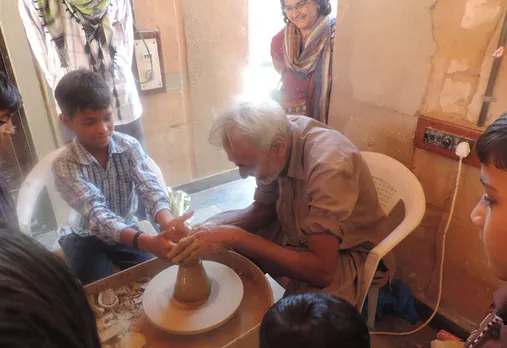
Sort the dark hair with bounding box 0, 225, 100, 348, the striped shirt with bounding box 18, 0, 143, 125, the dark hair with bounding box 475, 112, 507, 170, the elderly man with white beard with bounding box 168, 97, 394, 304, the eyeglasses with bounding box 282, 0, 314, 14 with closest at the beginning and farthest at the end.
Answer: the dark hair with bounding box 0, 225, 100, 348
the dark hair with bounding box 475, 112, 507, 170
the elderly man with white beard with bounding box 168, 97, 394, 304
the striped shirt with bounding box 18, 0, 143, 125
the eyeglasses with bounding box 282, 0, 314, 14

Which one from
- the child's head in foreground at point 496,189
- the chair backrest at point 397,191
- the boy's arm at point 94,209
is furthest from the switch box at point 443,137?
the boy's arm at point 94,209

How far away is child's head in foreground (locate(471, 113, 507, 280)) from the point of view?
0.83 m

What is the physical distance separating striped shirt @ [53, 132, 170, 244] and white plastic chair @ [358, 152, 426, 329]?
0.83 meters

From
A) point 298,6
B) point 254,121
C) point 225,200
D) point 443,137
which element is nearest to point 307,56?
point 298,6

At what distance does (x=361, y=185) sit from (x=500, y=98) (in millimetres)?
549

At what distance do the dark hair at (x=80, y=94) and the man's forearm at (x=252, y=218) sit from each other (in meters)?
0.66

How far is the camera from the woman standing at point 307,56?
2.20 m

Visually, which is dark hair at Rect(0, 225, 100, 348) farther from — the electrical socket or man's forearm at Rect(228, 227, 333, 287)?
the electrical socket

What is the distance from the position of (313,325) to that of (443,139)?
41.7 inches

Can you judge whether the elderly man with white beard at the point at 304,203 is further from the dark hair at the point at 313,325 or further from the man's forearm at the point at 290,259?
the dark hair at the point at 313,325

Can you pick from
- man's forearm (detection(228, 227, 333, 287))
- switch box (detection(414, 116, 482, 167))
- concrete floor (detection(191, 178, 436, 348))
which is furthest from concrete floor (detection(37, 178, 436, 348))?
switch box (detection(414, 116, 482, 167))

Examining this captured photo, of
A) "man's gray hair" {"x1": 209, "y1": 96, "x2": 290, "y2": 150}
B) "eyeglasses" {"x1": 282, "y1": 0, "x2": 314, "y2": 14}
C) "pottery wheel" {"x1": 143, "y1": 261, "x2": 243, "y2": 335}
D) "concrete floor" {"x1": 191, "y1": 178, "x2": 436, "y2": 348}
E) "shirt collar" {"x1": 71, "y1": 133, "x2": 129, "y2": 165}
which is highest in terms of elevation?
"eyeglasses" {"x1": 282, "y1": 0, "x2": 314, "y2": 14}

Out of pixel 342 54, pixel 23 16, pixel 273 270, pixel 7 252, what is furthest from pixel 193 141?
pixel 7 252

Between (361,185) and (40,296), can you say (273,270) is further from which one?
(40,296)
